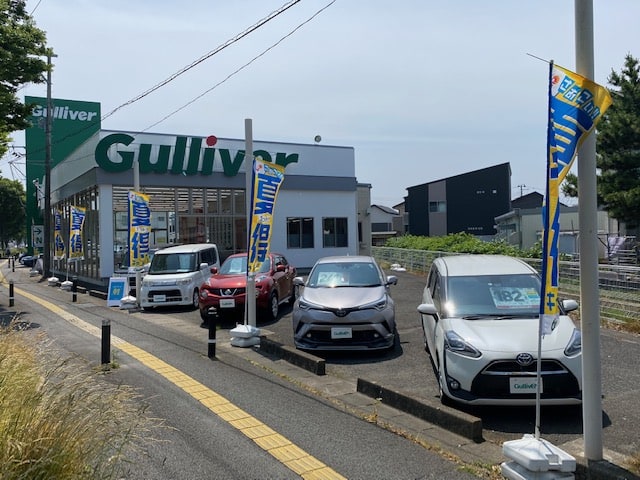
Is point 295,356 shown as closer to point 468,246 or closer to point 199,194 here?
point 468,246

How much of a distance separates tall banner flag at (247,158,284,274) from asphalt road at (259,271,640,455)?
5.56 feet

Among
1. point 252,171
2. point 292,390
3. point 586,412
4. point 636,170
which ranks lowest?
point 292,390

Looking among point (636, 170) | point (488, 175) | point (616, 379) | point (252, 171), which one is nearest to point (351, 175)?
point (636, 170)

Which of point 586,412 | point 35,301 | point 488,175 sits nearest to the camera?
point 586,412

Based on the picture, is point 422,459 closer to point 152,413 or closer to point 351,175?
point 152,413

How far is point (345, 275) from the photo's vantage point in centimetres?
966

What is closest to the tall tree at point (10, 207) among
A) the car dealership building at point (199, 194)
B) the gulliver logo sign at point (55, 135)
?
the gulliver logo sign at point (55, 135)

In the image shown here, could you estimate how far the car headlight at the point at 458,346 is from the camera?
17.7ft

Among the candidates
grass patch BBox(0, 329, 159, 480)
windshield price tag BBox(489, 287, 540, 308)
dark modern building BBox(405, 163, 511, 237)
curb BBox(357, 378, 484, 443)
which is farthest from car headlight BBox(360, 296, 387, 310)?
dark modern building BBox(405, 163, 511, 237)

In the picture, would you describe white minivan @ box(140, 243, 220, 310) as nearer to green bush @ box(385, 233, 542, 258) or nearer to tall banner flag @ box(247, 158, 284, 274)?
tall banner flag @ box(247, 158, 284, 274)

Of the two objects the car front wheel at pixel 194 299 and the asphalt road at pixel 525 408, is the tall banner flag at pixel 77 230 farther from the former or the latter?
the asphalt road at pixel 525 408

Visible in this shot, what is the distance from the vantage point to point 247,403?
5.99 meters

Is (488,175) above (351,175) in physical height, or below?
above

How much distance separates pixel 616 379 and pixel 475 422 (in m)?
3.09
